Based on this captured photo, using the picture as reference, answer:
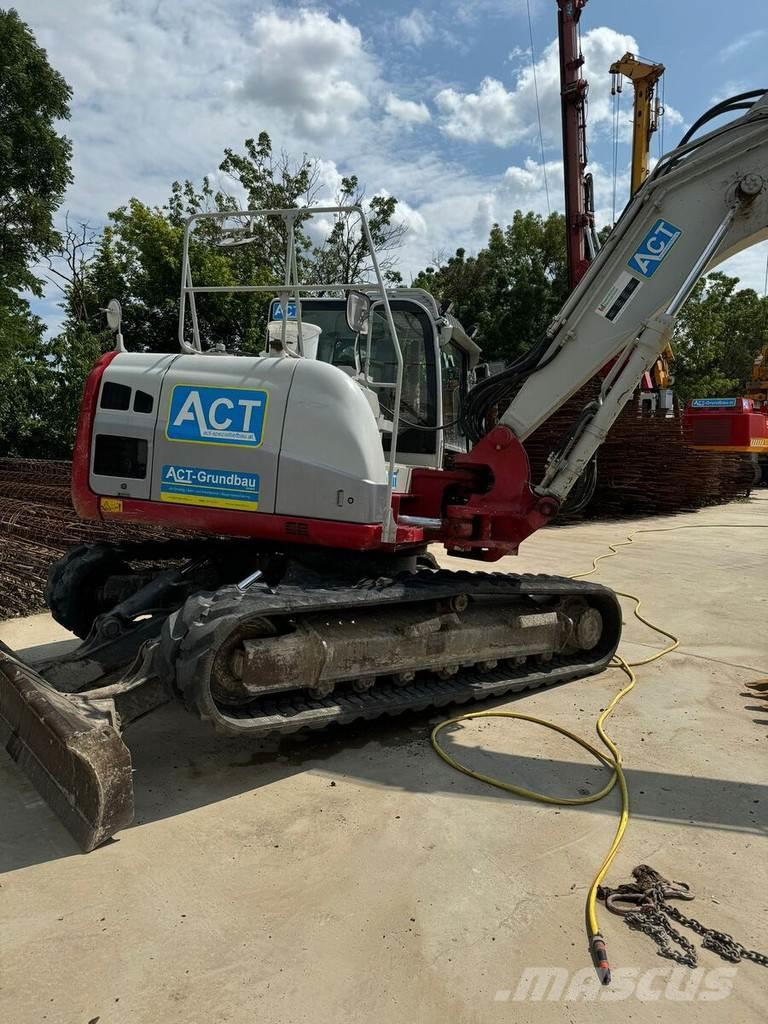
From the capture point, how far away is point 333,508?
12.1ft

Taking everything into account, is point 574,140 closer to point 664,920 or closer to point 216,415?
point 216,415

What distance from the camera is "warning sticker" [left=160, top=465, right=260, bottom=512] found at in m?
3.76

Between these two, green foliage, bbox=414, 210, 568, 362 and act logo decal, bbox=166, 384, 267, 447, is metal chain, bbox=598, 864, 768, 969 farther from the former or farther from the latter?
green foliage, bbox=414, 210, 568, 362

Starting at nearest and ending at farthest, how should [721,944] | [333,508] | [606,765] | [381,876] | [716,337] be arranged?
1. [721,944]
2. [381,876]
3. [606,765]
4. [333,508]
5. [716,337]

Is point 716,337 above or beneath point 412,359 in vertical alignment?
Answer: above

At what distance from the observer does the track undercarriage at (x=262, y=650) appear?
2.94 metres

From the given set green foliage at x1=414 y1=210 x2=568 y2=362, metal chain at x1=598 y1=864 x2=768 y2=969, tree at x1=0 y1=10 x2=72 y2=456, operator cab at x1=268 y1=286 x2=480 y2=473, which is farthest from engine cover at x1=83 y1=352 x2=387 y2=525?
green foliage at x1=414 y1=210 x2=568 y2=362

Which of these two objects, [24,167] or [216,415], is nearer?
[216,415]

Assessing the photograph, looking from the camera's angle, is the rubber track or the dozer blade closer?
the dozer blade

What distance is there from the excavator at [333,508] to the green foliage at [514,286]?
19115 millimetres

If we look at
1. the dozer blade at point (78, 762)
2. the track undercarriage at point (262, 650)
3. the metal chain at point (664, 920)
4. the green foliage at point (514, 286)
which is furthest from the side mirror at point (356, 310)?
the green foliage at point (514, 286)

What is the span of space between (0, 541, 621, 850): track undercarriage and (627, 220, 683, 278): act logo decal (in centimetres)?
201

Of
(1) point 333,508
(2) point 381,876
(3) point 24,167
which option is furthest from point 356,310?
(3) point 24,167

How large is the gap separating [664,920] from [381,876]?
97cm
